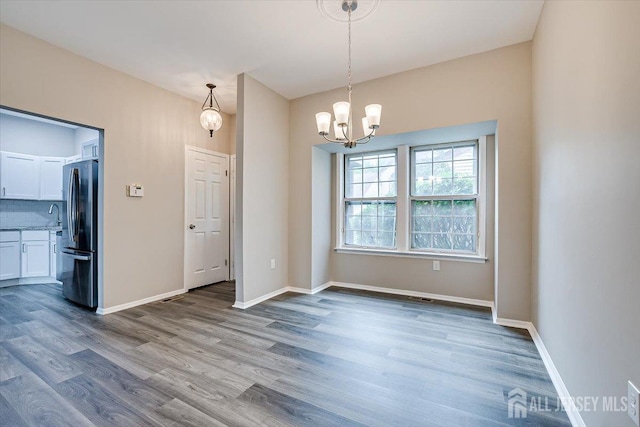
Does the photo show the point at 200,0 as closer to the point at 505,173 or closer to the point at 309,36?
the point at 309,36

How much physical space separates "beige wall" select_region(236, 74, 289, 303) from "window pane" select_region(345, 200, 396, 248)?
3.43ft

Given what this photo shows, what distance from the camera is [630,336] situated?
1090 mm

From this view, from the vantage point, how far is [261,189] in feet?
12.4

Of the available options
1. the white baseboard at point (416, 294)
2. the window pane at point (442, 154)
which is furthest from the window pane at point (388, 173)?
the white baseboard at point (416, 294)

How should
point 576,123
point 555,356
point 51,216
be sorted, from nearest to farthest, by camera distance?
point 576,123
point 555,356
point 51,216

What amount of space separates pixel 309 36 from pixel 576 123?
2.29 metres

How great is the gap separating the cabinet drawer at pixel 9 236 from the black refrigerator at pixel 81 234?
1545 mm

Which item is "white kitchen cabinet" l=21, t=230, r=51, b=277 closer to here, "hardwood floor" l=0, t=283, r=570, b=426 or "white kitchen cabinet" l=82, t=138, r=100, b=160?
"hardwood floor" l=0, t=283, r=570, b=426

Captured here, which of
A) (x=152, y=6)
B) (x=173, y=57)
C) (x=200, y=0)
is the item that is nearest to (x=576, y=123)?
(x=200, y=0)

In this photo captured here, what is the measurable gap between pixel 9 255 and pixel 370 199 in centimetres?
553

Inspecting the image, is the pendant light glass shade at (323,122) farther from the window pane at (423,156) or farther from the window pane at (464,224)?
the window pane at (464,224)

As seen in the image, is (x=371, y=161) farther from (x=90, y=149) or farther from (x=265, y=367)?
(x=90, y=149)

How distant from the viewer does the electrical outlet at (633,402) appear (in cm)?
101

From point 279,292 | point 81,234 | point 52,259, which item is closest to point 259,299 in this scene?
point 279,292
